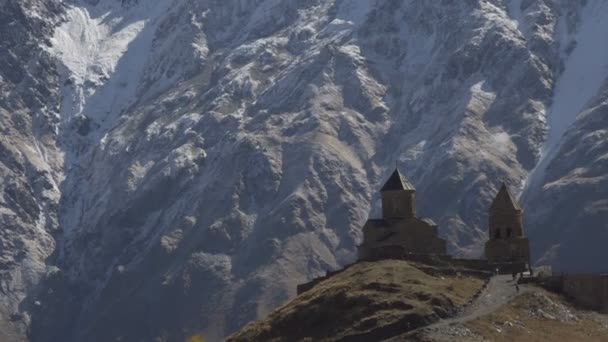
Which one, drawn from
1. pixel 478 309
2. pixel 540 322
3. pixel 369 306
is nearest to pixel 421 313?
pixel 369 306

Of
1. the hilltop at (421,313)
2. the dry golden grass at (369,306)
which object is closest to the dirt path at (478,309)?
the hilltop at (421,313)

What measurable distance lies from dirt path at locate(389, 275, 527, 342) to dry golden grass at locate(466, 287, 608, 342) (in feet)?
3.01

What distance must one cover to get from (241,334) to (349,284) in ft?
34.3

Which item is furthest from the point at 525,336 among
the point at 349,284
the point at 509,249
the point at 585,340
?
the point at 509,249

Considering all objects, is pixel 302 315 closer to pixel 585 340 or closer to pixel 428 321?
pixel 428 321

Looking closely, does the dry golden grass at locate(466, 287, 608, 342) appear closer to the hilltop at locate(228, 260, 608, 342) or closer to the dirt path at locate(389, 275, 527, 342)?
the hilltop at locate(228, 260, 608, 342)

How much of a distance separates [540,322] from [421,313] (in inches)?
470

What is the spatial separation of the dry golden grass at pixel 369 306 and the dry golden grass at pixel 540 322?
3841 millimetres

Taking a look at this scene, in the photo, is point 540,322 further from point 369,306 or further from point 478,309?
point 369,306

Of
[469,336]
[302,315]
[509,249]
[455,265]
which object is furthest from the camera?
[509,249]

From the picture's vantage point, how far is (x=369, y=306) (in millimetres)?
161125

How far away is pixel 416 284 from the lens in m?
166

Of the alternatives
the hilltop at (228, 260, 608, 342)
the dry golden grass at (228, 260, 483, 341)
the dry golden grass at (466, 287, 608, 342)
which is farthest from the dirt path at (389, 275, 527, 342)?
the dry golden grass at (228, 260, 483, 341)

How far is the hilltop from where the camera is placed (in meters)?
156
